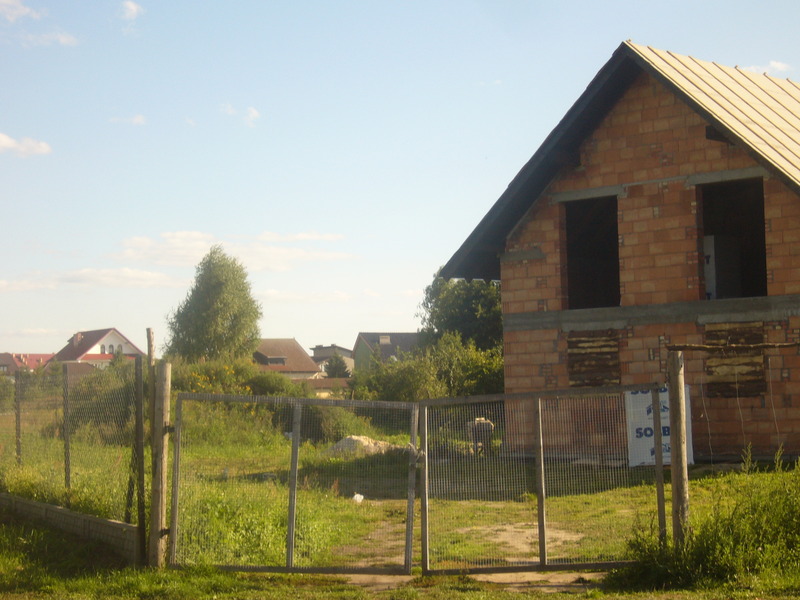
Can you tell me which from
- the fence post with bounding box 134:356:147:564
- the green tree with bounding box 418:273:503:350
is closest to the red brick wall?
the fence post with bounding box 134:356:147:564

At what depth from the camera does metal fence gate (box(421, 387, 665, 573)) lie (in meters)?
8.58

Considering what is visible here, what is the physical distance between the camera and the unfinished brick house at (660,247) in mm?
15477

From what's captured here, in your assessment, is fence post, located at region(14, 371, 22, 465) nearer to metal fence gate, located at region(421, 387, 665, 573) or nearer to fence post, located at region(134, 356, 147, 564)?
fence post, located at region(134, 356, 147, 564)

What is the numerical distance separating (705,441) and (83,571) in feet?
35.9

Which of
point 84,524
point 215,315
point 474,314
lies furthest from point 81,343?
point 84,524

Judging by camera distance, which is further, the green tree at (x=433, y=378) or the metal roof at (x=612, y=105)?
the green tree at (x=433, y=378)

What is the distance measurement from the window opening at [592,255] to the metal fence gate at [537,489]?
A: 1089 centimetres

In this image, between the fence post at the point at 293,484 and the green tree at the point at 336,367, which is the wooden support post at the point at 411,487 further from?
the green tree at the point at 336,367

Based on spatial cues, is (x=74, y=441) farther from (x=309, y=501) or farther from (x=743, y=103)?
(x=743, y=103)

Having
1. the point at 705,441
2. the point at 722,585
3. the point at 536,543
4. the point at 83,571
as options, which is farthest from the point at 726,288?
the point at 83,571

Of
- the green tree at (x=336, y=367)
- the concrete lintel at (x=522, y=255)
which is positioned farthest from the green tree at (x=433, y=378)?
the green tree at (x=336, y=367)

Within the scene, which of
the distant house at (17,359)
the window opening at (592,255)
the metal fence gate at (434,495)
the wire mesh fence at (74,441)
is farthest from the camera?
the distant house at (17,359)

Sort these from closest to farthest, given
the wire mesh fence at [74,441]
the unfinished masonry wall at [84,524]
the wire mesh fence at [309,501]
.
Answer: the wire mesh fence at [309,501] → the unfinished masonry wall at [84,524] → the wire mesh fence at [74,441]

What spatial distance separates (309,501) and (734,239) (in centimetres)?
1419
